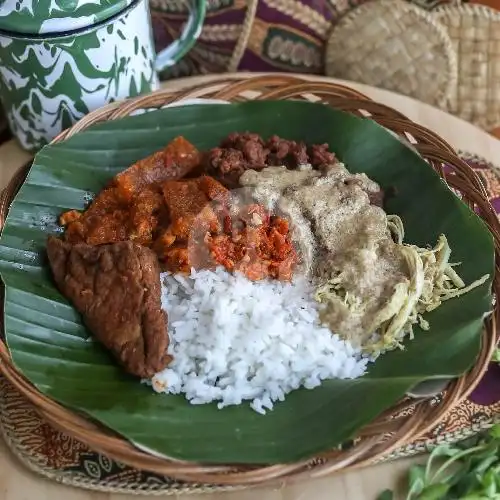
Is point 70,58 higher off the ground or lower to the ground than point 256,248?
higher

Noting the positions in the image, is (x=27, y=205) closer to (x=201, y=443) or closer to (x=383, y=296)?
(x=201, y=443)

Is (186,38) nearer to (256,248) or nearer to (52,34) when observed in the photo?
(52,34)

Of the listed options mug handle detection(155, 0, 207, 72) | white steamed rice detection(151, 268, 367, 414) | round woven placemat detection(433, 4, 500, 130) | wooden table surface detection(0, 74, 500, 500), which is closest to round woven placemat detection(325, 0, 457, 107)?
round woven placemat detection(433, 4, 500, 130)

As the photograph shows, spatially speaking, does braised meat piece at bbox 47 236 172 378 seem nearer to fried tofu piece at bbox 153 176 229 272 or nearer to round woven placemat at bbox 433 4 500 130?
fried tofu piece at bbox 153 176 229 272

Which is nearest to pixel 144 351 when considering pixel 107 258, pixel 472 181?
pixel 107 258

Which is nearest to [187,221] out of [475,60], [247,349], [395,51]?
[247,349]

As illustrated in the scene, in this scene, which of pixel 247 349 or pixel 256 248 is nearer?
pixel 247 349
